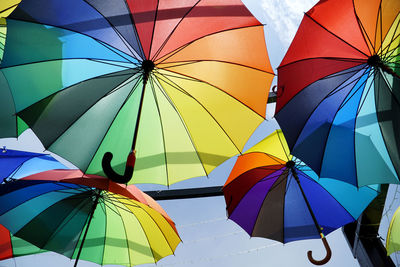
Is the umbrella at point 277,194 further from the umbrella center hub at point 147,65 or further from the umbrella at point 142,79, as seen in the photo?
the umbrella center hub at point 147,65

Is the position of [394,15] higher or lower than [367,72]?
higher

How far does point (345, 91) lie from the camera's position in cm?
272

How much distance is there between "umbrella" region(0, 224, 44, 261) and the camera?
334 centimetres

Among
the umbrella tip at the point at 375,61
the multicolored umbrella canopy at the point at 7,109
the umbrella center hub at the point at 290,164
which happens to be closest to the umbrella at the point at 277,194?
the umbrella center hub at the point at 290,164

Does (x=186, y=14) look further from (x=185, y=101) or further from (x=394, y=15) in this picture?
(x=394, y=15)

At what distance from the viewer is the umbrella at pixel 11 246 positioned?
11.0 feet

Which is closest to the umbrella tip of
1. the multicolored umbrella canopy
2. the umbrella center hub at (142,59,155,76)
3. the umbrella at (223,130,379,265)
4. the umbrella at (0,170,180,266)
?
the umbrella at (223,130,379,265)

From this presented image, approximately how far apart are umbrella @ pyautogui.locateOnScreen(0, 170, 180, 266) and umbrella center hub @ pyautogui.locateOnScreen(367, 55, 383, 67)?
225cm

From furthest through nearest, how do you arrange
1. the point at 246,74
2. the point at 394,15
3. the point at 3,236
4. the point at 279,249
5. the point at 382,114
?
the point at 279,249 < the point at 3,236 < the point at 246,74 < the point at 382,114 < the point at 394,15

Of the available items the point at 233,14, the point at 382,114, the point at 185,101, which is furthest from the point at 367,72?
the point at 185,101

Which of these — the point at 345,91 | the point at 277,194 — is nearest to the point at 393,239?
the point at 277,194

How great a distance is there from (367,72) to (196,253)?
4.04m

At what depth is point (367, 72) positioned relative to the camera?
2639mm

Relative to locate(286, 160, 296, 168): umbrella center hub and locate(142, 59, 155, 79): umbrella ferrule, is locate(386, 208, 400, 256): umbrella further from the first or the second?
locate(142, 59, 155, 79): umbrella ferrule
